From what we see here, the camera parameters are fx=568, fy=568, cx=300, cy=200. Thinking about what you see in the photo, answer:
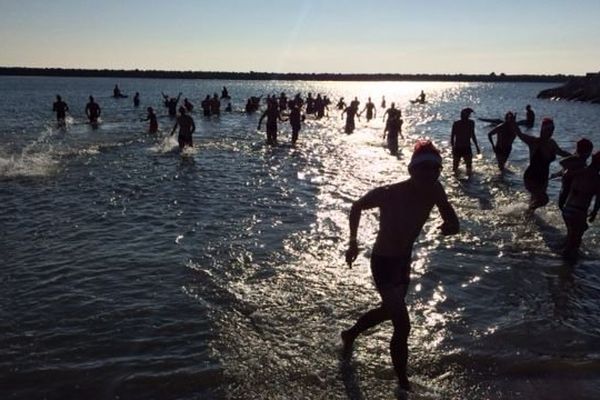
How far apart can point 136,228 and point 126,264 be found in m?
1.93

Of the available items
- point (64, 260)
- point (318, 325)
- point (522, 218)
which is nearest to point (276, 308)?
point (318, 325)

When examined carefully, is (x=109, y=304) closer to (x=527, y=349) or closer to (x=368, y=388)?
(x=368, y=388)

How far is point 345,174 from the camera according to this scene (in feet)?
51.0

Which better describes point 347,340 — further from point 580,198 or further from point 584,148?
point 584,148

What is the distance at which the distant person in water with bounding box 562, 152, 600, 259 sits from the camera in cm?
728

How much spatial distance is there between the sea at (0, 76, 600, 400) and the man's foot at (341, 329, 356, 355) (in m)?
0.10

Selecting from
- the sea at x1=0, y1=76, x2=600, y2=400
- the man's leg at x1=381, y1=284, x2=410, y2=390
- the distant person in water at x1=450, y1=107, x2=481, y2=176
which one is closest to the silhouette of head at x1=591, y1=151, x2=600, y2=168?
the sea at x1=0, y1=76, x2=600, y2=400

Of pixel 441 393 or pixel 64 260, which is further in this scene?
pixel 64 260

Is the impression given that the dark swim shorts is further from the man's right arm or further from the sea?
the sea

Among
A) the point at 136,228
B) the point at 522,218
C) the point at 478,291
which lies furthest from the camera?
the point at 522,218

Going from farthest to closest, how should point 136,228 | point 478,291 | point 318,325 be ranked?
point 136,228 → point 478,291 → point 318,325

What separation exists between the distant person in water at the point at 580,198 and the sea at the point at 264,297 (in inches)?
21.8

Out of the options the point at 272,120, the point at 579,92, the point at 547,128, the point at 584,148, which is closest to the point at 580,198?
the point at 584,148

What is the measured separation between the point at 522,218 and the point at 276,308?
625 cm
